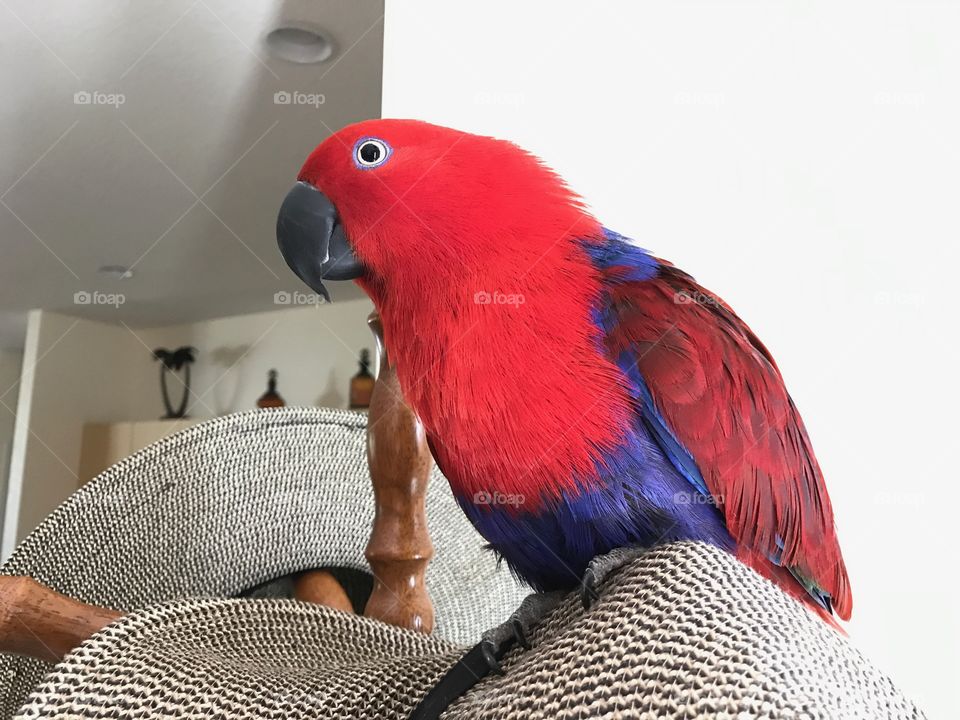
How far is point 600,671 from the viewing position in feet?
0.86

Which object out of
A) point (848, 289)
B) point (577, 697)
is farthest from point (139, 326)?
point (577, 697)

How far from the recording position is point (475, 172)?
46cm

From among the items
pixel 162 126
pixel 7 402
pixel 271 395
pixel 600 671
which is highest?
pixel 162 126

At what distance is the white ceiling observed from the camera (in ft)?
5.24

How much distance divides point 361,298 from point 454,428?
3.46 m

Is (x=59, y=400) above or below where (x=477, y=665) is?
below

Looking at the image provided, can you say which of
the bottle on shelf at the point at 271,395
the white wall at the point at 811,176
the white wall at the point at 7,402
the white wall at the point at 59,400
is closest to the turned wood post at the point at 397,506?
the white wall at the point at 811,176

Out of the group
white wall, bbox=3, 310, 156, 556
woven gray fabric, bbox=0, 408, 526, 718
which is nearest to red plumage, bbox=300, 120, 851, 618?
woven gray fabric, bbox=0, 408, 526, 718

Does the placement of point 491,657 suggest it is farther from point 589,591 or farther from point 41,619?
point 41,619

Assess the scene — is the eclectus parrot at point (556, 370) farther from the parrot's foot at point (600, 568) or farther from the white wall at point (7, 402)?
the white wall at point (7, 402)

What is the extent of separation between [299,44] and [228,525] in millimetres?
1202

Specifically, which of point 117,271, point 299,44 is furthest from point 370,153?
point 117,271

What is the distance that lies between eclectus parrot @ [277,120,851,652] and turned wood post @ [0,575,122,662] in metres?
0.24

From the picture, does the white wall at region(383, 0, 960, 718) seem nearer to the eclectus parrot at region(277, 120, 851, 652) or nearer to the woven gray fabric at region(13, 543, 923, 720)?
the eclectus parrot at region(277, 120, 851, 652)
